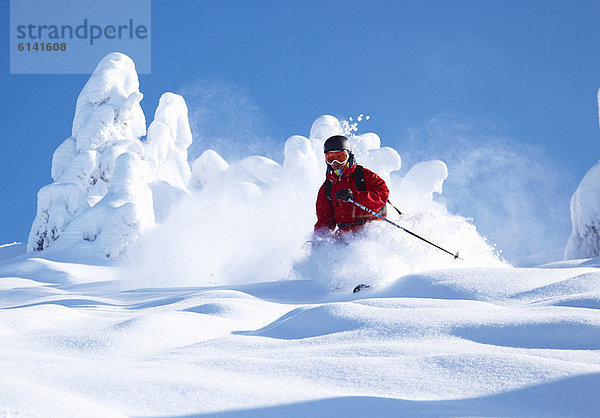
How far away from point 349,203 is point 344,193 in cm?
21

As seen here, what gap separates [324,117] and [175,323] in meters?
27.2

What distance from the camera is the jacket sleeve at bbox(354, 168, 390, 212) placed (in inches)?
239

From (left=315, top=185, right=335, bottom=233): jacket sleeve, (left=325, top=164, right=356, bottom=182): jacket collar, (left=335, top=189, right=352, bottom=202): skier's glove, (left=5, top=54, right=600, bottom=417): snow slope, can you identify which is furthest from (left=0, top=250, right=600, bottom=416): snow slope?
(left=325, top=164, right=356, bottom=182): jacket collar

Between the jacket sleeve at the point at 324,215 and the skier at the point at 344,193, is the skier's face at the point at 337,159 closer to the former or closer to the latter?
the skier at the point at 344,193

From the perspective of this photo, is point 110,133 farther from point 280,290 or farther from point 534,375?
point 534,375

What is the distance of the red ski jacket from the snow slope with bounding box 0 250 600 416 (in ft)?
6.45

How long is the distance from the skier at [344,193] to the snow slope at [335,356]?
1.98 m

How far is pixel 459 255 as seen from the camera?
5.90m

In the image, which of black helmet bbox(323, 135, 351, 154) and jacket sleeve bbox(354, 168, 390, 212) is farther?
black helmet bbox(323, 135, 351, 154)

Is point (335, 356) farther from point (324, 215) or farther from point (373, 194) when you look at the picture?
point (324, 215)

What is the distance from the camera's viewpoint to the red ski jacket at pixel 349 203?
239 inches

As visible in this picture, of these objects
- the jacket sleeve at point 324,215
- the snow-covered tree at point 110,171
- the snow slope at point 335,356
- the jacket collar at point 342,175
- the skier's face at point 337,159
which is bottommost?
the snow slope at point 335,356

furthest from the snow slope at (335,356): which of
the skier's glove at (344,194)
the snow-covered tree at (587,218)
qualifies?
the snow-covered tree at (587,218)

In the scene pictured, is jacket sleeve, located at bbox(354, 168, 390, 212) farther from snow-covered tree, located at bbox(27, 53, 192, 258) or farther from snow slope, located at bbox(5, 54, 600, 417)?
snow-covered tree, located at bbox(27, 53, 192, 258)
